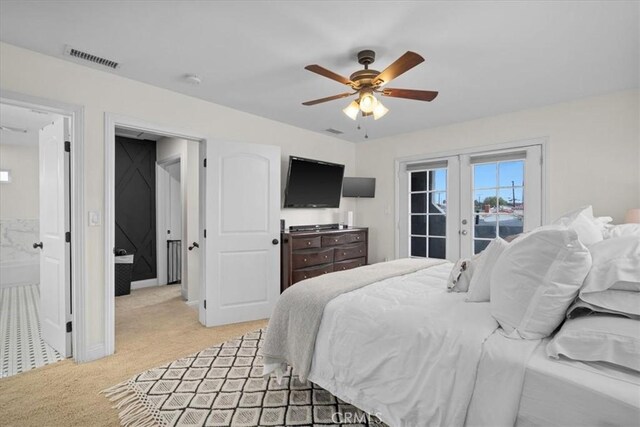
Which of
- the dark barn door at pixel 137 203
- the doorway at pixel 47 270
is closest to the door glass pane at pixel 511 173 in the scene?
the doorway at pixel 47 270

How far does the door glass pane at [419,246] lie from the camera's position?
4.62 metres

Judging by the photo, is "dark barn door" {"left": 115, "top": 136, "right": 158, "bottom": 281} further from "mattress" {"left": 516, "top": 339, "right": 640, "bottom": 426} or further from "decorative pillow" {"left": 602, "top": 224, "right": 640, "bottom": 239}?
"decorative pillow" {"left": 602, "top": 224, "right": 640, "bottom": 239}

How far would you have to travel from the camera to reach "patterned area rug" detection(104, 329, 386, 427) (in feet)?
5.88

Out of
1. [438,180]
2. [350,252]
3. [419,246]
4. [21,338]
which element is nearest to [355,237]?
[350,252]

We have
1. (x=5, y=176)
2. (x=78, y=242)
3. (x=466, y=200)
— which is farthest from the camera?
(x=5, y=176)

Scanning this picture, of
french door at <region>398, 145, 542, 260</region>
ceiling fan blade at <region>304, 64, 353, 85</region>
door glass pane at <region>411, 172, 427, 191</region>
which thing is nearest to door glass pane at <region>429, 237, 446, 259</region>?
french door at <region>398, 145, 542, 260</region>

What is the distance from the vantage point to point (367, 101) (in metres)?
2.31

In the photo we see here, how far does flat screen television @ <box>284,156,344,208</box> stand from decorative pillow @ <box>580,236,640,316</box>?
3.25 metres

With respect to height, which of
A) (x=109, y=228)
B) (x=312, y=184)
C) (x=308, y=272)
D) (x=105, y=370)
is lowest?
(x=105, y=370)

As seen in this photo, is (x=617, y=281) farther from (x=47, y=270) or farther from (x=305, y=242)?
(x=47, y=270)

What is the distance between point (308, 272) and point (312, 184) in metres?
1.23

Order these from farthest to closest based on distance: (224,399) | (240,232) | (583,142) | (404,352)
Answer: (240,232) → (583,142) → (224,399) → (404,352)

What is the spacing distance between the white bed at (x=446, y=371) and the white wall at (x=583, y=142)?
250 centimetres

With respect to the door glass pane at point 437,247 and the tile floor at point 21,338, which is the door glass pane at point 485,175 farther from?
the tile floor at point 21,338
